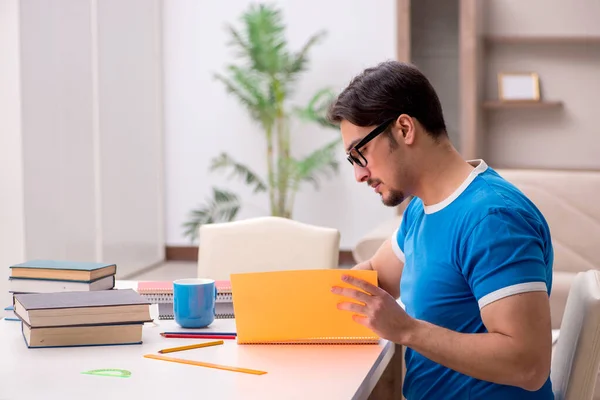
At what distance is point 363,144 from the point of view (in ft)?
5.42

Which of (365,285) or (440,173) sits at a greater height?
(440,173)

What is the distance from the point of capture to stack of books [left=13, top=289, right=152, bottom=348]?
1641 millimetres

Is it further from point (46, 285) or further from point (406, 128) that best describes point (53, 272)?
point (406, 128)

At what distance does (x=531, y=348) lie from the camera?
55.2 inches

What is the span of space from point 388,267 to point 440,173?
350 mm

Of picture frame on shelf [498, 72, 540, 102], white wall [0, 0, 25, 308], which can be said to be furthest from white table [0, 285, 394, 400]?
picture frame on shelf [498, 72, 540, 102]

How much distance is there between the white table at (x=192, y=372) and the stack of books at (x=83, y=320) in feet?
0.07

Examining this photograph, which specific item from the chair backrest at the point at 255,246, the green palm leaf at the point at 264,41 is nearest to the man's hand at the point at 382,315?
the chair backrest at the point at 255,246

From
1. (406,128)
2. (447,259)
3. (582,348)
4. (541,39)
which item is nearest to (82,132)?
(541,39)

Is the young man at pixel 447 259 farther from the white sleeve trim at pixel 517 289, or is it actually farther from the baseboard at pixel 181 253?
the baseboard at pixel 181 253

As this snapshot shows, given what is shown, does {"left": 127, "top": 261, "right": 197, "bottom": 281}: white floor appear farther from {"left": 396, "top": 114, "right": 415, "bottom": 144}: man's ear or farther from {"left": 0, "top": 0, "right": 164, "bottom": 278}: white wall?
{"left": 396, "top": 114, "right": 415, "bottom": 144}: man's ear

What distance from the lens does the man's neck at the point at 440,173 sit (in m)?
1.65

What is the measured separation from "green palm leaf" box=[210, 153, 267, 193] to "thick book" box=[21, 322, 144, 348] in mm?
4544

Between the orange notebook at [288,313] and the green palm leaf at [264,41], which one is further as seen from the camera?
the green palm leaf at [264,41]
